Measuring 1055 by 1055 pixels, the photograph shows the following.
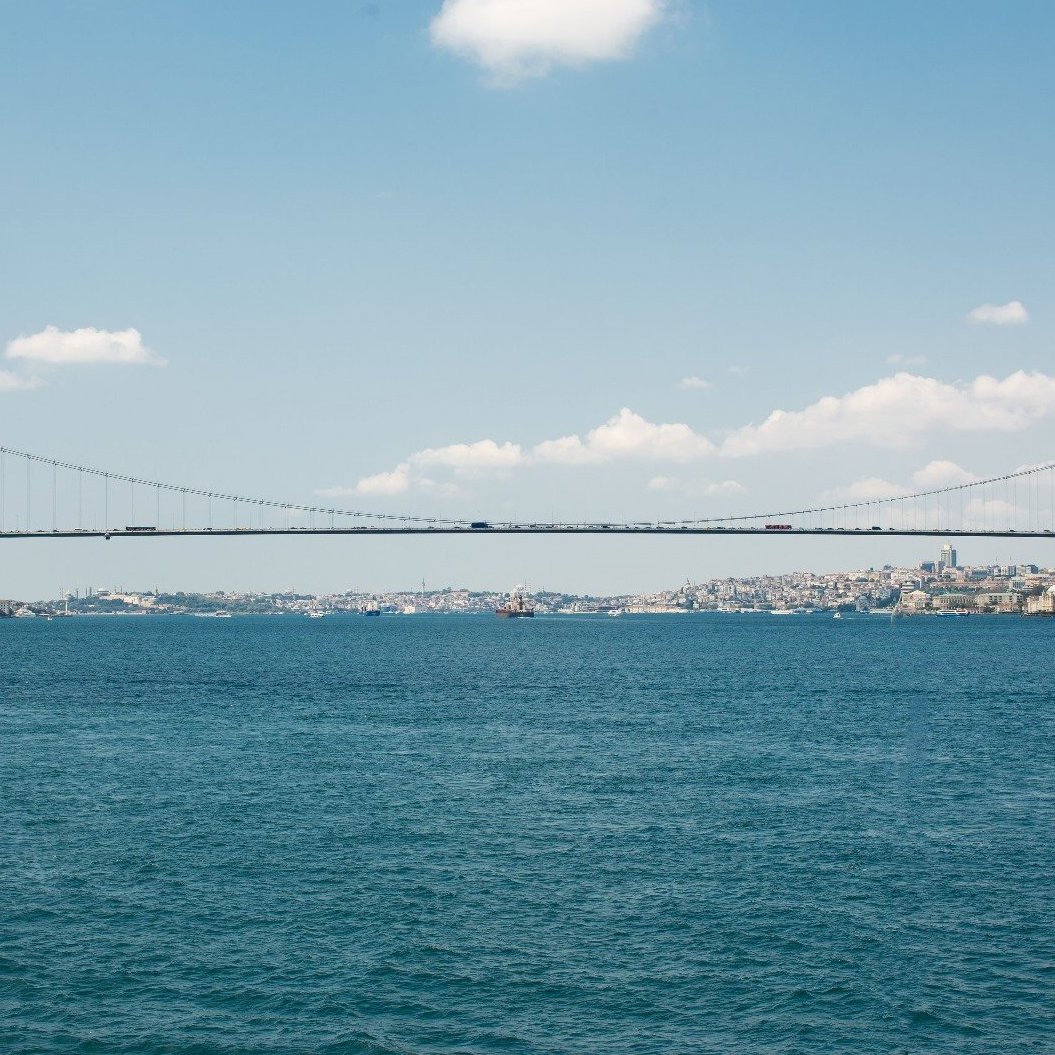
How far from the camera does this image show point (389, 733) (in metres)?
46.5

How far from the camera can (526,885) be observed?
78.1 feet

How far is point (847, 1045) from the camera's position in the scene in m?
16.5

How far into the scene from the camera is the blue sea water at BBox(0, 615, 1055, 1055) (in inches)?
684

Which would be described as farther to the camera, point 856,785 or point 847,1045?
point 856,785

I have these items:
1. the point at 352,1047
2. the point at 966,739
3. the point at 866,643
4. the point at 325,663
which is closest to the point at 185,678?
the point at 325,663

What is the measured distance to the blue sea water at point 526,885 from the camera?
17375 millimetres

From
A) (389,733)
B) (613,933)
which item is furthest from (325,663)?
(613,933)

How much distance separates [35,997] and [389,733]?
28476 millimetres

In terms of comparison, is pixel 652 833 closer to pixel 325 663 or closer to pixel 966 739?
pixel 966 739

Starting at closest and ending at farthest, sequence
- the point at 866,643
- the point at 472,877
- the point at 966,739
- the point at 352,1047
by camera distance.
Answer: the point at 352,1047 → the point at 472,877 → the point at 966,739 → the point at 866,643

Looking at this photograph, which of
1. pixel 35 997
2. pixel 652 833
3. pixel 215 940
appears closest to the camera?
pixel 35 997

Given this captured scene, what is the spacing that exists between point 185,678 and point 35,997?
59732mm

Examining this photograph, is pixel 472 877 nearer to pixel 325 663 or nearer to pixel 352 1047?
pixel 352 1047

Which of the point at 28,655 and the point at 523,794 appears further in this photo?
the point at 28,655
